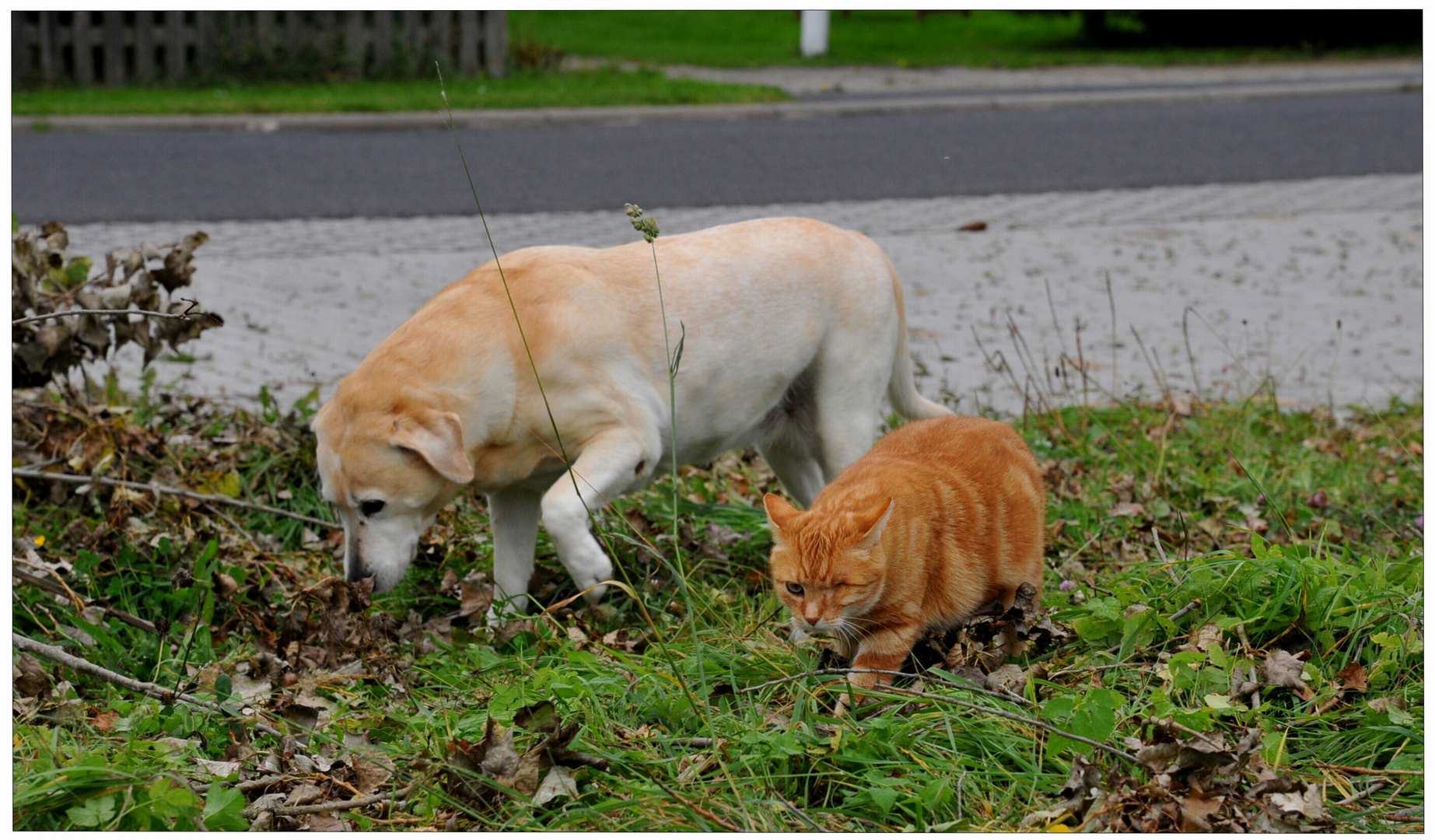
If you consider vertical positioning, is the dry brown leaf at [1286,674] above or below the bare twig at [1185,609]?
below

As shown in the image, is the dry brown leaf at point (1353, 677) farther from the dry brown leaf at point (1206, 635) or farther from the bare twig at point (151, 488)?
the bare twig at point (151, 488)

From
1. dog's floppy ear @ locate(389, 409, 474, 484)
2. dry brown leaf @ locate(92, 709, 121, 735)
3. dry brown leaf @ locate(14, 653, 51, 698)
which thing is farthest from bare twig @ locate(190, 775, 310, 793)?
dog's floppy ear @ locate(389, 409, 474, 484)

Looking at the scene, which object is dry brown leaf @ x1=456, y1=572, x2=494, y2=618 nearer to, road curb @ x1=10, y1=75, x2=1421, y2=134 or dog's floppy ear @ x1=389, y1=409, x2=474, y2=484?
dog's floppy ear @ x1=389, y1=409, x2=474, y2=484

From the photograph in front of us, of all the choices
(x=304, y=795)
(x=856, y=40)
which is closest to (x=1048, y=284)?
(x=304, y=795)

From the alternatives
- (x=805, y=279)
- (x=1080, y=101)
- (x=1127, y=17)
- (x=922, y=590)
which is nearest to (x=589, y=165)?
(x=1080, y=101)

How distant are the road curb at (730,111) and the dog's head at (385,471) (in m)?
11.2

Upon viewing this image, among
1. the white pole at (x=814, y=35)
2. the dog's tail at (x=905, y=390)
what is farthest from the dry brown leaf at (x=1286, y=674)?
the white pole at (x=814, y=35)

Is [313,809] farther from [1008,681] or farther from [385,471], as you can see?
[1008,681]

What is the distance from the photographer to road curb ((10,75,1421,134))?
14.3m

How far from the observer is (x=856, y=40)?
26312mm

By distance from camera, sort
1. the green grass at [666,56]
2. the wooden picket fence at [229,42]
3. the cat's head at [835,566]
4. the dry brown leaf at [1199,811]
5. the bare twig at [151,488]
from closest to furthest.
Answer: the dry brown leaf at [1199,811] → the cat's head at [835,566] → the bare twig at [151,488] → the green grass at [666,56] → the wooden picket fence at [229,42]

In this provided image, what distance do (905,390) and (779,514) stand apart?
1762 millimetres

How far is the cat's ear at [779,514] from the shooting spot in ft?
11.7

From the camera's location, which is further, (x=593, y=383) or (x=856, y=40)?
(x=856, y=40)
